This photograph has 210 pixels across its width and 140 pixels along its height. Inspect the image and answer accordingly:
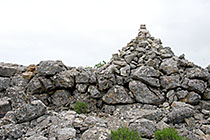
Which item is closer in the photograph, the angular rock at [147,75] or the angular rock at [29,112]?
the angular rock at [29,112]

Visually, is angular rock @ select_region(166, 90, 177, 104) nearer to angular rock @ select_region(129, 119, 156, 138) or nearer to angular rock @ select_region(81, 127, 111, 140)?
angular rock @ select_region(129, 119, 156, 138)

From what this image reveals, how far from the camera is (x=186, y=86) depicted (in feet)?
47.3

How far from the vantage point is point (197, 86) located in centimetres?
1420

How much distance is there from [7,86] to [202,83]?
47.2 ft

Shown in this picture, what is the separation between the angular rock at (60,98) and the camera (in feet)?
46.3

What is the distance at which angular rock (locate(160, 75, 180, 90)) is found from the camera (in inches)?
572

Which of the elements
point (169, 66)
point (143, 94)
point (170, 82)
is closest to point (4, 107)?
point (143, 94)

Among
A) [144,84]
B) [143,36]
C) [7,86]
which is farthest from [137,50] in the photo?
[7,86]

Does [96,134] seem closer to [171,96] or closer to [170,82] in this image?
[171,96]

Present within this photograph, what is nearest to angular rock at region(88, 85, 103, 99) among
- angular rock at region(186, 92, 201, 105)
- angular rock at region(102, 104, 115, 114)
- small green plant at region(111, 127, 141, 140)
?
Result: angular rock at region(102, 104, 115, 114)

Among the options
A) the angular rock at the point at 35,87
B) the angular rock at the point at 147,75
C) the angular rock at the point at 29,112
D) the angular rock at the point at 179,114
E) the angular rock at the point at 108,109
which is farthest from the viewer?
the angular rock at the point at 147,75

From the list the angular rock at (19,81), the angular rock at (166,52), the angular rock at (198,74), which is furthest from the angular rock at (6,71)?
the angular rock at (198,74)

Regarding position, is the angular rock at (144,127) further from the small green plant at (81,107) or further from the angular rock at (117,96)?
the small green plant at (81,107)

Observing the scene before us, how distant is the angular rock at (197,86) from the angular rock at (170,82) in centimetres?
90
